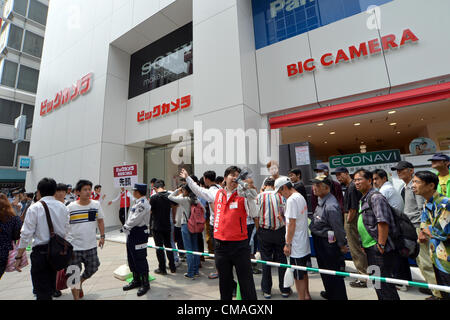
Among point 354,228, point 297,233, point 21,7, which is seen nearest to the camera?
point 297,233

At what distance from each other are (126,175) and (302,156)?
16.1 ft

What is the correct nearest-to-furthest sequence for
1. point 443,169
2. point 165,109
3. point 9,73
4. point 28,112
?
point 443,169 < point 165,109 < point 9,73 < point 28,112

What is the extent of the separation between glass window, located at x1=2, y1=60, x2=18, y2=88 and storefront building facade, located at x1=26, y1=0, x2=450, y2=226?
33.7 feet

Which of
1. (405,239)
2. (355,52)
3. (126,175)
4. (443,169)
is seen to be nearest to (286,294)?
(405,239)

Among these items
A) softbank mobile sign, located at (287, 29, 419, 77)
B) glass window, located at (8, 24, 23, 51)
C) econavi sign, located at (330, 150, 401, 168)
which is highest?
glass window, located at (8, 24, 23, 51)

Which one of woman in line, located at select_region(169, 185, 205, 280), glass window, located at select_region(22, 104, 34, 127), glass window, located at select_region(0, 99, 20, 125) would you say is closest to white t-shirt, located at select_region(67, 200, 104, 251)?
woman in line, located at select_region(169, 185, 205, 280)

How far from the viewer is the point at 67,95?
40.6 ft

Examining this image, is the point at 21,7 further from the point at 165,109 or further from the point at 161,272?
the point at 161,272

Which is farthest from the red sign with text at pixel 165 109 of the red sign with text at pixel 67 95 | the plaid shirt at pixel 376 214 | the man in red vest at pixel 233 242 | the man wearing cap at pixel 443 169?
the man wearing cap at pixel 443 169

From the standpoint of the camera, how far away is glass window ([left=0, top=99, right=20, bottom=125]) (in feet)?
58.7

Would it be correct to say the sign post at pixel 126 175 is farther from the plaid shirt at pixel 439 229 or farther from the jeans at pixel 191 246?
the plaid shirt at pixel 439 229

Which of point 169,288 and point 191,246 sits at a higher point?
point 191,246

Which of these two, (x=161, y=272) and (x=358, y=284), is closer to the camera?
(x=358, y=284)

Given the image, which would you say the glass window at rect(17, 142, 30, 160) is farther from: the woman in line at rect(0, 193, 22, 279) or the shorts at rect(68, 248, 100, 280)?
the shorts at rect(68, 248, 100, 280)
